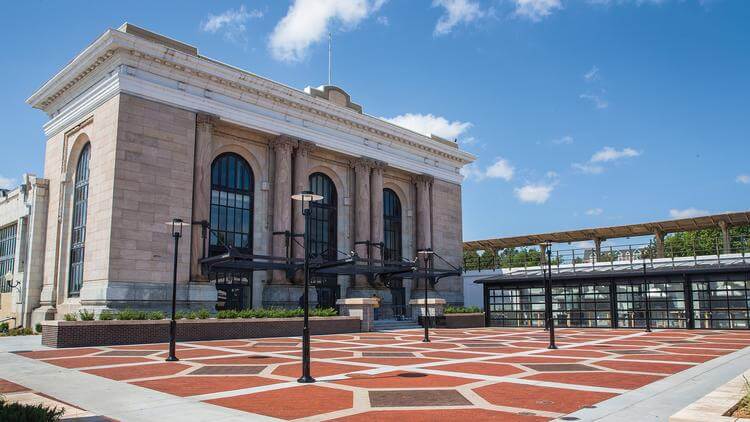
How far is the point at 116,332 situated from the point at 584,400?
69.4ft

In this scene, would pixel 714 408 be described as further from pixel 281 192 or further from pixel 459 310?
pixel 459 310

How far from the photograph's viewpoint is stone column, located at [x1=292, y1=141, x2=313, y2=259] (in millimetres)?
42188

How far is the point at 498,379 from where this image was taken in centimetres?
1462

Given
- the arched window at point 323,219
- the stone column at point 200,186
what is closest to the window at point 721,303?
the arched window at point 323,219

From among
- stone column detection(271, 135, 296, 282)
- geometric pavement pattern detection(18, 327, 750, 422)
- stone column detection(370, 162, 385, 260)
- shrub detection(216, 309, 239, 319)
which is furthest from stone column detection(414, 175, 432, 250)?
geometric pavement pattern detection(18, 327, 750, 422)

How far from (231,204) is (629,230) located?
123ft

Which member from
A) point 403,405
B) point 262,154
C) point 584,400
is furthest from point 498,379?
point 262,154

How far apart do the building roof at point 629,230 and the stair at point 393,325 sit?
15.3 meters

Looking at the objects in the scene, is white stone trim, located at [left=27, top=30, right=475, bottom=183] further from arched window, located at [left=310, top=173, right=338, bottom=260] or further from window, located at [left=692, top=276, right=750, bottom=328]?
window, located at [left=692, top=276, right=750, bottom=328]

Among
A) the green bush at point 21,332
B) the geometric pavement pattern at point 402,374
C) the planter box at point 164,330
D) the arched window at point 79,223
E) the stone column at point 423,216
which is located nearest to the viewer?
the geometric pavement pattern at point 402,374

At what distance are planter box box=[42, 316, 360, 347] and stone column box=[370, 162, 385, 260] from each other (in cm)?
1396

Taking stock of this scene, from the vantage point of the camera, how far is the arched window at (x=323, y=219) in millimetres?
45812

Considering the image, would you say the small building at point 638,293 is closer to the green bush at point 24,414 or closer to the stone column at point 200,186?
the stone column at point 200,186

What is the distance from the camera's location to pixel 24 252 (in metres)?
40.8
